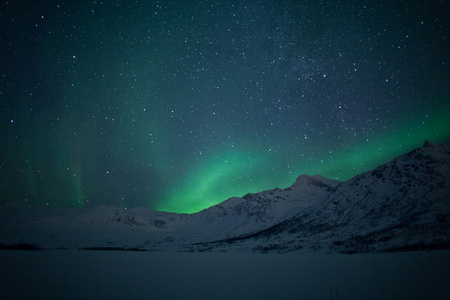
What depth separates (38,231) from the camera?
108438 mm

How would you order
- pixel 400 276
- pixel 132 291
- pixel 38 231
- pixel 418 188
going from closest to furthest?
pixel 132 291
pixel 400 276
pixel 418 188
pixel 38 231

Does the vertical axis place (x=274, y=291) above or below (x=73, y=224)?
below

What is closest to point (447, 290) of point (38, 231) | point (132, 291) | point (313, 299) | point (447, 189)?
point (313, 299)

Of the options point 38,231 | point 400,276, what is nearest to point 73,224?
point 38,231

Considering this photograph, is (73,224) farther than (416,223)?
Yes

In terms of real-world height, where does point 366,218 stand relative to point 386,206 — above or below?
below

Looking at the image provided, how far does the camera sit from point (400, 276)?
33.8 ft

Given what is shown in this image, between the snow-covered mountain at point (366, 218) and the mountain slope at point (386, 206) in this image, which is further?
the mountain slope at point (386, 206)

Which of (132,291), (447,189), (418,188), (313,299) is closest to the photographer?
(313,299)

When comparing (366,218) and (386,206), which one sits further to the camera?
(386,206)

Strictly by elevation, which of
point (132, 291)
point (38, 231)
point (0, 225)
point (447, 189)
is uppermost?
point (0, 225)

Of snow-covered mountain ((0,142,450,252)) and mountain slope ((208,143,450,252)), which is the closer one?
snow-covered mountain ((0,142,450,252))

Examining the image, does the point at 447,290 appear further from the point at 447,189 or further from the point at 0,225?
the point at 0,225

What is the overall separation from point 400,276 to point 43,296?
17258 millimetres
